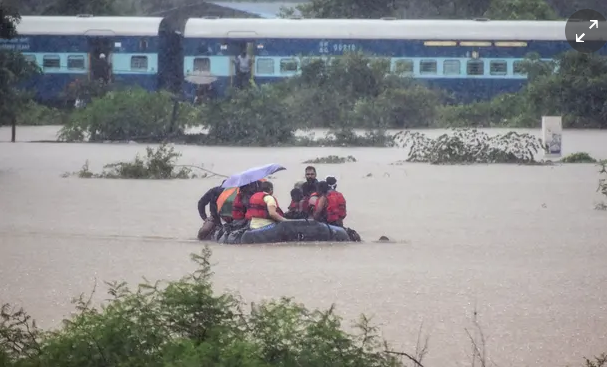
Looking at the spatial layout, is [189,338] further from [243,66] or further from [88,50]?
[88,50]

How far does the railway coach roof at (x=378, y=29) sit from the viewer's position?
42375 mm

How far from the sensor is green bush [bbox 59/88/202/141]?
3269 centimetres

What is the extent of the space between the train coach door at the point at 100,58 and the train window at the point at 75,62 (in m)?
0.33

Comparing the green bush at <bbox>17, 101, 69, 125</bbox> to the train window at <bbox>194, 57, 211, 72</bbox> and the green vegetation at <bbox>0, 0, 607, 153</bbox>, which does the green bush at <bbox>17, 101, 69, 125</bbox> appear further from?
the train window at <bbox>194, 57, 211, 72</bbox>

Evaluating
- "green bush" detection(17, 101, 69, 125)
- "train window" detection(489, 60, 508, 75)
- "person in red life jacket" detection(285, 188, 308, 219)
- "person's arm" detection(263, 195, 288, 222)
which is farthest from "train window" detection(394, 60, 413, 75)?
"person's arm" detection(263, 195, 288, 222)

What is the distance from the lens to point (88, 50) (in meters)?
43.3

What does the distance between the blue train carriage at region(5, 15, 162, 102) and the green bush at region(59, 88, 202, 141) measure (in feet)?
30.9

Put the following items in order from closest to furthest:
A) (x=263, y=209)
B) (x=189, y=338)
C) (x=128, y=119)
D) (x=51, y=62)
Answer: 1. (x=189, y=338)
2. (x=263, y=209)
3. (x=128, y=119)
4. (x=51, y=62)

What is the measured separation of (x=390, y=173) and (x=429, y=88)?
17963mm

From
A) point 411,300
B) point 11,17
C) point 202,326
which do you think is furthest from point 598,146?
point 202,326

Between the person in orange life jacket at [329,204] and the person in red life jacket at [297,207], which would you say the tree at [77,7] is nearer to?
the person in red life jacket at [297,207]

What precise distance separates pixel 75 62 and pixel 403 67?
10.3m

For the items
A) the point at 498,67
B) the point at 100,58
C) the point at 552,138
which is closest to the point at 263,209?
the point at 552,138

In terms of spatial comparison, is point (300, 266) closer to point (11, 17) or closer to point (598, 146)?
point (11, 17)
